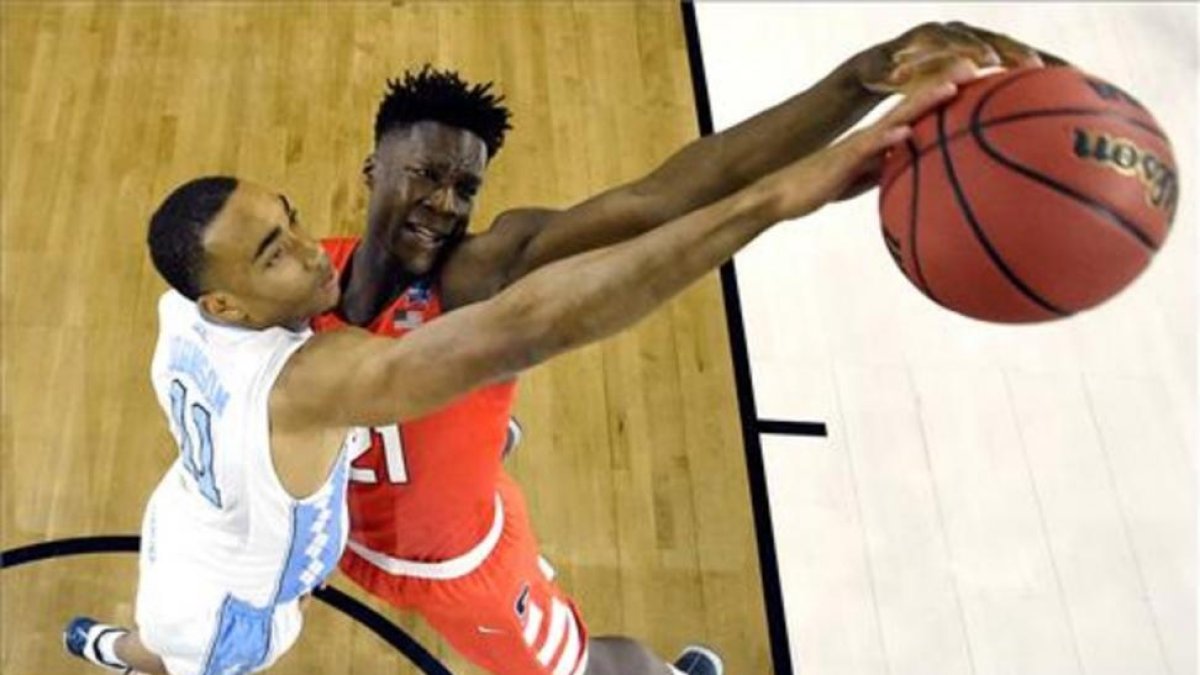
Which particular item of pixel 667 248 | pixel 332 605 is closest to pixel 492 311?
pixel 667 248

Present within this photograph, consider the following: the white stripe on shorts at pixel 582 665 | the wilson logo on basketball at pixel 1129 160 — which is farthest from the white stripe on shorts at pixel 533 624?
the wilson logo on basketball at pixel 1129 160

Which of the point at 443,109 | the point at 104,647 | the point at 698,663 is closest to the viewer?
the point at 443,109

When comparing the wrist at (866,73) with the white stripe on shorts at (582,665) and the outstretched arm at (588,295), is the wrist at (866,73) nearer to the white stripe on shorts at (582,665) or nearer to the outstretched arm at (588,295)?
the outstretched arm at (588,295)

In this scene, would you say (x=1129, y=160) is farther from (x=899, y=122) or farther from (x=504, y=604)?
(x=504, y=604)

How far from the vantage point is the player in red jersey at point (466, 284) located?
2016mm

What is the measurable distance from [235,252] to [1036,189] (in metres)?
1.02

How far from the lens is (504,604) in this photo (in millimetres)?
2480

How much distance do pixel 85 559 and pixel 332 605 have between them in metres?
0.57

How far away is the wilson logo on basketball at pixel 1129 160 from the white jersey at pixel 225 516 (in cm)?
103

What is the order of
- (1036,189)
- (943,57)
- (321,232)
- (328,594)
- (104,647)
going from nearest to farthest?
(1036,189) < (943,57) < (104,647) < (328,594) < (321,232)

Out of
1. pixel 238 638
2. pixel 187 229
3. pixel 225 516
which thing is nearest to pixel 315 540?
pixel 225 516

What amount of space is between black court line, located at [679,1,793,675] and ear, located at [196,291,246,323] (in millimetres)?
1606

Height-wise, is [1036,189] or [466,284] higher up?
[466,284]

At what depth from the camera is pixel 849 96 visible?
188 centimetres
